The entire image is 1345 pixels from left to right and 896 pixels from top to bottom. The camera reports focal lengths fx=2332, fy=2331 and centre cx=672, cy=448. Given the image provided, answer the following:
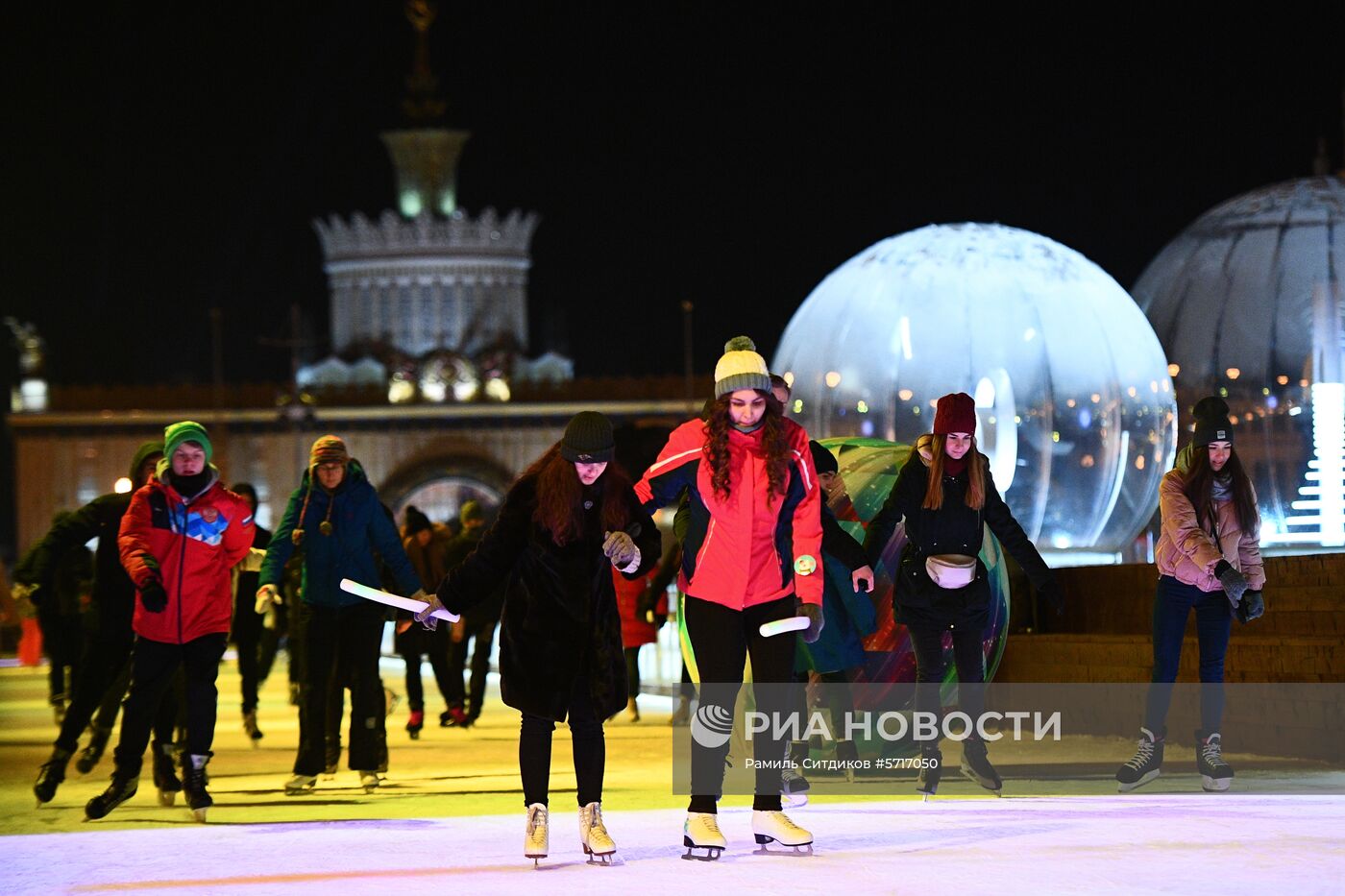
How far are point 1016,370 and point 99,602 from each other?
757 cm

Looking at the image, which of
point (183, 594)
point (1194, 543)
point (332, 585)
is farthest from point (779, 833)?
point (332, 585)

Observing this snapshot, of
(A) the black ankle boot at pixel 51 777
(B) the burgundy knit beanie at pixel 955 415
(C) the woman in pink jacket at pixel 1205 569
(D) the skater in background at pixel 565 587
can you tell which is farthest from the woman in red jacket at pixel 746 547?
(A) the black ankle boot at pixel 51 777

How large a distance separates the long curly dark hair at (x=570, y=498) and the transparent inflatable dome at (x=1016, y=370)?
332 inches

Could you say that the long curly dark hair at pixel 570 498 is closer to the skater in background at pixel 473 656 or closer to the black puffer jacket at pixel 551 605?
the black puffer jacket at pixel 551 605

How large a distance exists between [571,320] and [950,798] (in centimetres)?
6656

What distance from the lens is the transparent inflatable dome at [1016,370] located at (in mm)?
15594

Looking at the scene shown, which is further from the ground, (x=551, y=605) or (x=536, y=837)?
(x=551, y=605)

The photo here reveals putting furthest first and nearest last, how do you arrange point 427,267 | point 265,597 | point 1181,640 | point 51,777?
point 427,267, point 51,777, point 265,597, point 1181,640

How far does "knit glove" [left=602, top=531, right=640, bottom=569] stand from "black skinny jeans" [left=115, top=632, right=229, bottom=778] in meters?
2.42

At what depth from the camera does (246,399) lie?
70.8 metres

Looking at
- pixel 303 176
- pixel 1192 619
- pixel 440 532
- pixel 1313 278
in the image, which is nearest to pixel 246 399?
pixel 303 176

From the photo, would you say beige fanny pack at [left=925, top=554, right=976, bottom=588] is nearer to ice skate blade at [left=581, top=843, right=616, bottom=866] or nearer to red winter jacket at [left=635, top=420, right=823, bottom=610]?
red winter jacket at [left=635, top=420, right=823, bottom=610]

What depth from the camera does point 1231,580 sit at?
344 inches

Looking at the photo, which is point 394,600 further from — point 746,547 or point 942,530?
point 942,530
